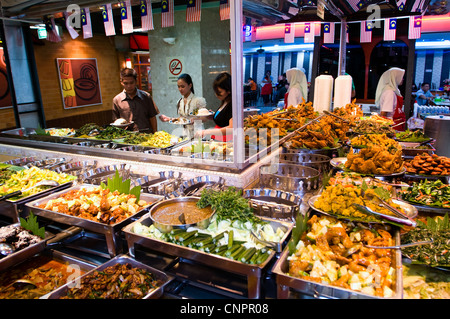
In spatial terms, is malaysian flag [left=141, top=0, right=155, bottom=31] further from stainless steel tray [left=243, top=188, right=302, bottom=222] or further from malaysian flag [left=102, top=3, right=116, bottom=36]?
stainless steel tray [left=243, top=188, right=302, bottom=222]

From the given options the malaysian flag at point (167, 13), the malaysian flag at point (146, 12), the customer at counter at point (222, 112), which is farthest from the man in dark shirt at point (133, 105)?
the malaysian flag at point (167, 13)

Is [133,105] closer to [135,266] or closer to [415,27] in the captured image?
[135,266]

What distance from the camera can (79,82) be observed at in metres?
9.22

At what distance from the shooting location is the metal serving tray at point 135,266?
1370 millimetres

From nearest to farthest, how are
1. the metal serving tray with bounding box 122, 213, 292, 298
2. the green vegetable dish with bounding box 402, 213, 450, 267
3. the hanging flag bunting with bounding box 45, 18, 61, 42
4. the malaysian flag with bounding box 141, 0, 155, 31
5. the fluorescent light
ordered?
the metal serving tray with bounding box 122, 213, 292, 298 < the green vegetable dish with bounding box 402, 213, 450, 267 < the malaysian flag with bounding box 141, 0, 155, 31 < the hanging flag bunting with bounding box 45, 18, 61, 42 < the fluorescent light

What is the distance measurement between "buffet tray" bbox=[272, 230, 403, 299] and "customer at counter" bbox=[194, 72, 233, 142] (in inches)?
76.9

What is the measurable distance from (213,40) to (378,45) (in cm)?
751

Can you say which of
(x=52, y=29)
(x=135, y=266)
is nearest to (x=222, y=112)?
(x=135, y=266)

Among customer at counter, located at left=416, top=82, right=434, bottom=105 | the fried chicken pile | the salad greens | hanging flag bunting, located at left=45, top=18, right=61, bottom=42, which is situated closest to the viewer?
the salad greens

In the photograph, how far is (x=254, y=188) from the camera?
86.9 inches

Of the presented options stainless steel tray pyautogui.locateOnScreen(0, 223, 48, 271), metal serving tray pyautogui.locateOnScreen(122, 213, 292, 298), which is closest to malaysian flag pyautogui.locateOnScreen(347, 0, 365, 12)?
metal serving tray pyautogui.locateOnScreen(122, 213, 292, 298)

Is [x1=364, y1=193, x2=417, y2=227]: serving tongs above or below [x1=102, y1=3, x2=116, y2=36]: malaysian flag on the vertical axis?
below

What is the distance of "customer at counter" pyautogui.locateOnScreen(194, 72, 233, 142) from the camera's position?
3452 mm

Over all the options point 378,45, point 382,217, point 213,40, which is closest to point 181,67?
point 213,40
